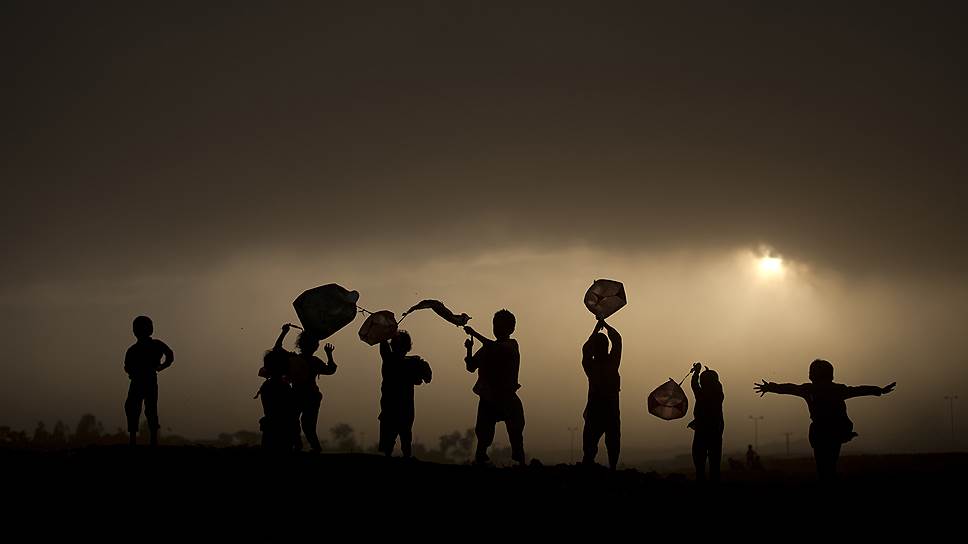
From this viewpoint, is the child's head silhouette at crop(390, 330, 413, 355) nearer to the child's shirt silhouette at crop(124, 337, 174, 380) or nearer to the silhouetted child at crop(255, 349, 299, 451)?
the silhouetted child at crop(255, 349, 299, 451)

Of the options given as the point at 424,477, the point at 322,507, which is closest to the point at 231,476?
the point at 322,507

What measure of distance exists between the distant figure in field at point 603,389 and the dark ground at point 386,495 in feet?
4.28

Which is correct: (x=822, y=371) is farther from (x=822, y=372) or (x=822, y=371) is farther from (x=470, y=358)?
(x=470, y=358)

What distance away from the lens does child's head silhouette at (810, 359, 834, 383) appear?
53.7 ft

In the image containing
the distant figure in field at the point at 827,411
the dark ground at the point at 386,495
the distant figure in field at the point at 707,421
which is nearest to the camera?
the dark ground at the point at 386,495

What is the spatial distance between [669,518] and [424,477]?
380 centimetres

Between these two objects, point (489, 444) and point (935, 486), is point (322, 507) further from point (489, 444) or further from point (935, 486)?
point (935, 486)

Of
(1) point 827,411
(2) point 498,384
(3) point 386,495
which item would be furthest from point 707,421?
(3) point 386,495

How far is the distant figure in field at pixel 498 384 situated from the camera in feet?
54.6

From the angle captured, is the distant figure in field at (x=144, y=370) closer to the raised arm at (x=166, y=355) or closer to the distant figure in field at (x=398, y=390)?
the raised arm at (x=166, y=355)

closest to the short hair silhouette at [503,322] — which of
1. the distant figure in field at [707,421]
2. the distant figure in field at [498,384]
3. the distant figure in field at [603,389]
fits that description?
the distant figure in field at [498,384]

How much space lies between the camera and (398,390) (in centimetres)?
1711

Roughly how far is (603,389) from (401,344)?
157 inches

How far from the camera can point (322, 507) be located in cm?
1207
